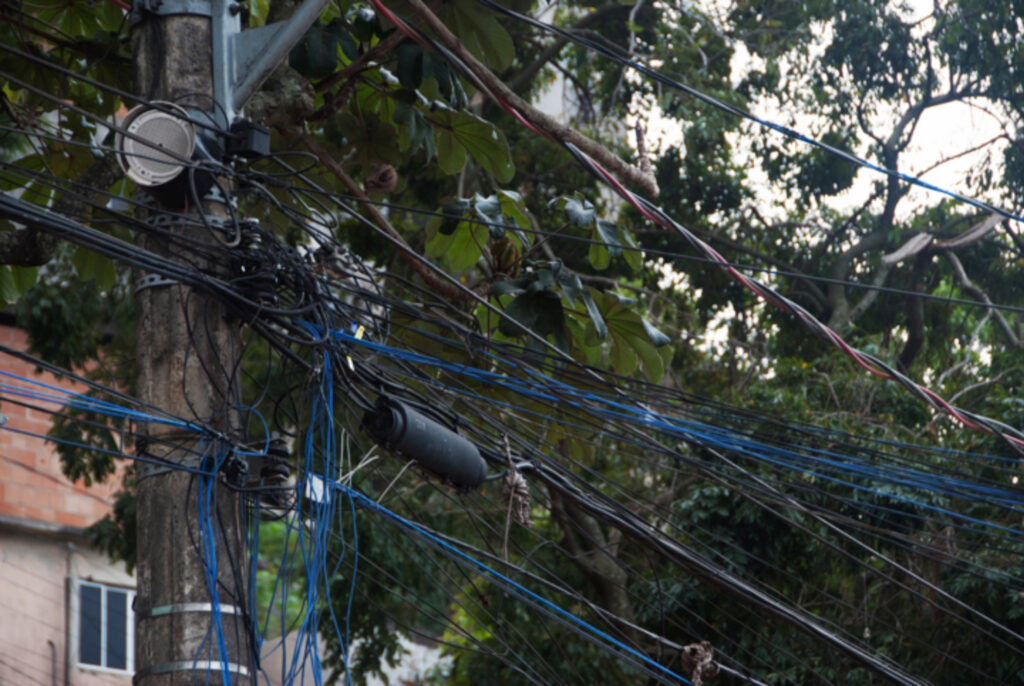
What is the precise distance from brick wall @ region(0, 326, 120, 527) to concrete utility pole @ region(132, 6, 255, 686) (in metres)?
8.30

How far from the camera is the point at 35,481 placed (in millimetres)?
12250

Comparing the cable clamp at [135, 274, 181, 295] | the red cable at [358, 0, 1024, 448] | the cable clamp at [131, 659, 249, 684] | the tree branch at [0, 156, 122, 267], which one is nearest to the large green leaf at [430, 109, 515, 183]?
the red cable at [358, 0, 1024, 448]

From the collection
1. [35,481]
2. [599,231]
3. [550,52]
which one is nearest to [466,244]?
[599,231]

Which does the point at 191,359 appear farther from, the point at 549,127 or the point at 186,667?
the point at 549,127

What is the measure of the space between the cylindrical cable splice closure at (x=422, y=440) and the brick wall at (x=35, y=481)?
8.59 meters

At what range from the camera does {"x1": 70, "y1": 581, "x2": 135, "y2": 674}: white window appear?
11.8 m

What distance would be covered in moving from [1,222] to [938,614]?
6.17m

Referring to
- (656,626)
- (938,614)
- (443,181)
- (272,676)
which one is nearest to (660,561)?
(656,626)

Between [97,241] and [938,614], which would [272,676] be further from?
[97,241]

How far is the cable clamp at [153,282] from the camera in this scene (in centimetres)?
389

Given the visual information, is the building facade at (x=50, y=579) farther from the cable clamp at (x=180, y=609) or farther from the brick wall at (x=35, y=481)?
the cable clamp at (x=180, y=609)

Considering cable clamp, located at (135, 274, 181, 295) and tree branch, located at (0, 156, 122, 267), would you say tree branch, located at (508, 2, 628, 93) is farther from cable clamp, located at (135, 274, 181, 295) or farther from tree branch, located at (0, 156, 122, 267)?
cable clamp, located at (135, 274, 181, 295)

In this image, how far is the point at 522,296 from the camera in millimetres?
5023

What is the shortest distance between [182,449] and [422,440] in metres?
0.72
